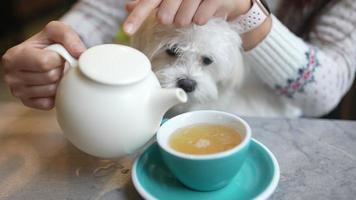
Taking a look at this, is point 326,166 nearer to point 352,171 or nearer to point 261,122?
point 352,171

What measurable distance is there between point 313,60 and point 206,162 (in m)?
0.47

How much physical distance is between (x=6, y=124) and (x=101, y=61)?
323mm

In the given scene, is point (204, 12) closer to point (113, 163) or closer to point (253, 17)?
point (253, 17)

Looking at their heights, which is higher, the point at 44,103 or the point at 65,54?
the point at 65,54

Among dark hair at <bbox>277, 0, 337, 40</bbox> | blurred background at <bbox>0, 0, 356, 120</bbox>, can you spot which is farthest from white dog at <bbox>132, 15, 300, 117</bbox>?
blurred background at <bbox>0, 0, 356, 120</bbox>

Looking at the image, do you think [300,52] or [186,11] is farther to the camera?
[300,52]

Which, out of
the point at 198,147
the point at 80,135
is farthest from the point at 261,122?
the point at 80,135

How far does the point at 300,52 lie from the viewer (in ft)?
2.77

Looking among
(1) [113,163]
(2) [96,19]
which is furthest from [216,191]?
(2) [96,19]

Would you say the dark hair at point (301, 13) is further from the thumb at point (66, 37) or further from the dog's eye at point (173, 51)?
the thumb at point (66, 37)

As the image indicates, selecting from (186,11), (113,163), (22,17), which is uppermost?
(186,11)

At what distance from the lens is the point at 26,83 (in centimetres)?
67

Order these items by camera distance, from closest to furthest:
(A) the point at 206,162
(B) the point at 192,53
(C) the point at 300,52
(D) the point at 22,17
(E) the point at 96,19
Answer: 1. (A) the point at 206,162
2. (B) the point at 192,53
3. (C) the point at 300,52
4. (E) the point at 96,19
5. (D) the point at 22,17

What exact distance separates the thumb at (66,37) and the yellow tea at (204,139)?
17cm
